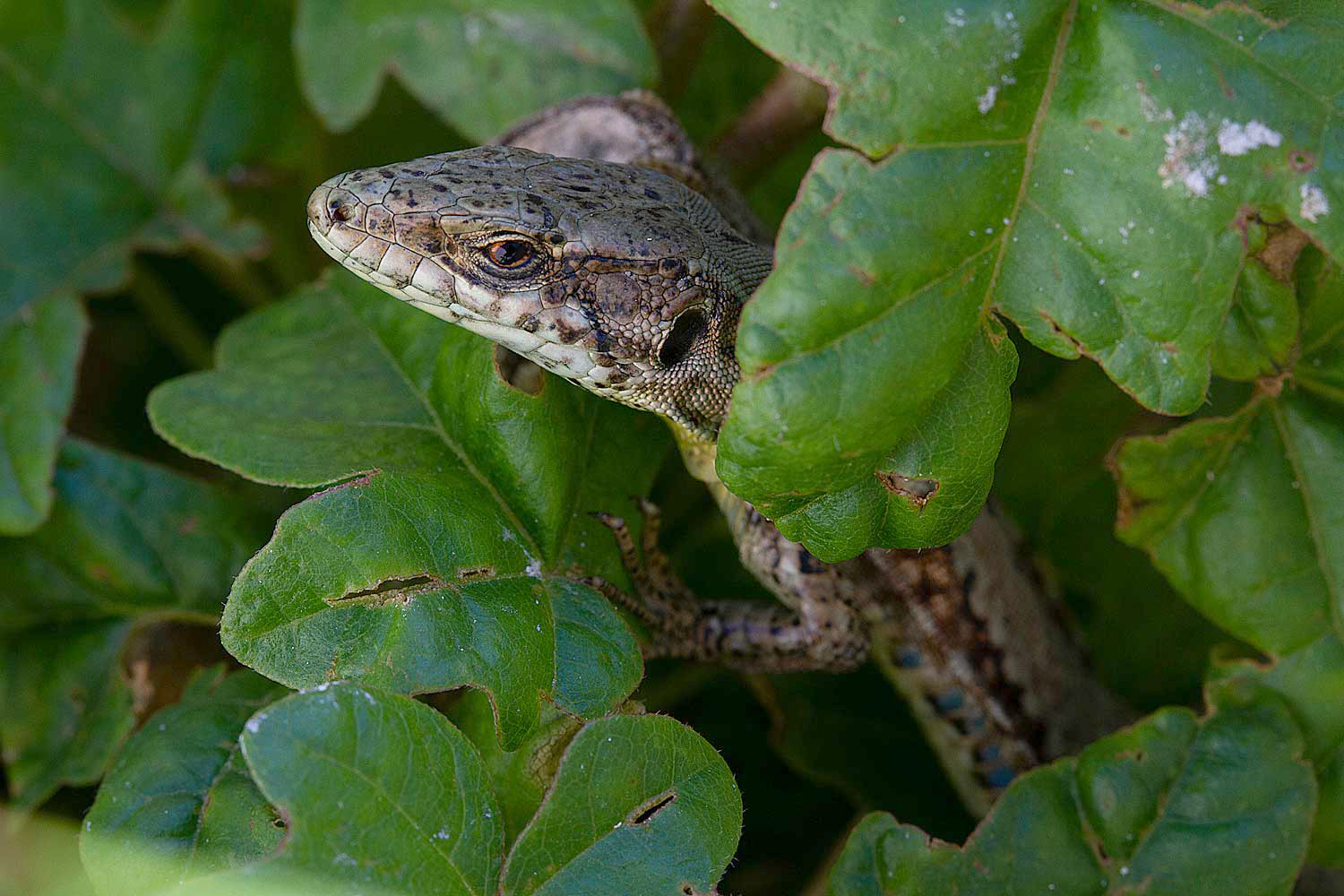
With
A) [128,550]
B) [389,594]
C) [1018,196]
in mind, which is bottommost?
[128,550]

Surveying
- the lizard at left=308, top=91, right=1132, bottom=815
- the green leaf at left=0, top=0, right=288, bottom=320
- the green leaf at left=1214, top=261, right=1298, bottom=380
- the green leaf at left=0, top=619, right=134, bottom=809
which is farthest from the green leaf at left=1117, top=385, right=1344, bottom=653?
the green leaf at left=0, top=0, right=288, bottom=320

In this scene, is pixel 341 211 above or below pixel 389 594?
above

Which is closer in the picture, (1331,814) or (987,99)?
(987,99)

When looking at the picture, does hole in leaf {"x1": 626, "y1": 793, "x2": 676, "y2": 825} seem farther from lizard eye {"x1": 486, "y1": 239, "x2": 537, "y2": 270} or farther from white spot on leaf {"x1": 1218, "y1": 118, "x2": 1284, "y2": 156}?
white spot on leaf {"x1": 1218, "y1": 118, "x2": 1284, "y2": 156}

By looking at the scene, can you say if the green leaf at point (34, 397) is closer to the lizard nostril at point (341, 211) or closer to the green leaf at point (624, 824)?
the lizard nostril at point (341, 211)

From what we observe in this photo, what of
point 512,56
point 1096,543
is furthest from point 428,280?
point 1096,543

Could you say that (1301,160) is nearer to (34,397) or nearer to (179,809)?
(179,809)

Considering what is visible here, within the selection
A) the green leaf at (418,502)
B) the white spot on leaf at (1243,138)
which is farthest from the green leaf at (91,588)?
the white spot on leaf at (1243,138)
